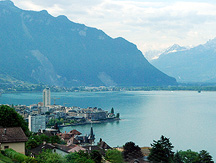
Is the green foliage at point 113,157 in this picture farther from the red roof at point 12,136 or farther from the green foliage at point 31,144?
the red roof at point 12,136

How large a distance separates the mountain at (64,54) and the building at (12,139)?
319 ft

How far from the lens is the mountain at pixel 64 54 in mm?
110438

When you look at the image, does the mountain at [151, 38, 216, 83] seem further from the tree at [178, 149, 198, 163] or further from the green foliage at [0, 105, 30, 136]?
the green foliage at [0, 105, 30, 136]

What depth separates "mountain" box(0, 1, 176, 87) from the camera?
110438 mm

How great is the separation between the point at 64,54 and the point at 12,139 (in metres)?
120

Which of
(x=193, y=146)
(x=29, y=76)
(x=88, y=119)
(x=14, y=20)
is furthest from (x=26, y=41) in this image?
(x=193, y=146)

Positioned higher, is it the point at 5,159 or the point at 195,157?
the point at 5,159

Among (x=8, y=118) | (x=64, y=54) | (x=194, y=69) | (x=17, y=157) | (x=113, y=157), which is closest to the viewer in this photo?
(x=17, y=157)

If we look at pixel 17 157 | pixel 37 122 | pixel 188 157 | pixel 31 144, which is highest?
pixel 17 157

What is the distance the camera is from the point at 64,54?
411 feet

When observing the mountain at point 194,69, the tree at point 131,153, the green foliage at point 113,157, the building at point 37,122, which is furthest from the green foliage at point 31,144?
the mountain at point 194,69

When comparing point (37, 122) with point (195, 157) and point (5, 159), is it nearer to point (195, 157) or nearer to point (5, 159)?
point (195, 157)

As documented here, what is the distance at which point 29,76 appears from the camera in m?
106

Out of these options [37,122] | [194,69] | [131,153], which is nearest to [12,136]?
[131,153]
